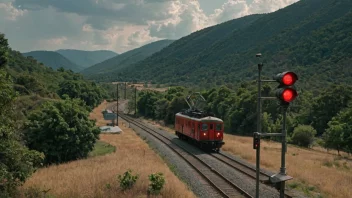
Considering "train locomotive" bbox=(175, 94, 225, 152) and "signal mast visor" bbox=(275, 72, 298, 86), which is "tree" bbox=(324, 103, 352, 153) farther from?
"signal mast visor" bbox=(275, 72, 298, 86)

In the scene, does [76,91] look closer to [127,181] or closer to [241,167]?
[241,167]

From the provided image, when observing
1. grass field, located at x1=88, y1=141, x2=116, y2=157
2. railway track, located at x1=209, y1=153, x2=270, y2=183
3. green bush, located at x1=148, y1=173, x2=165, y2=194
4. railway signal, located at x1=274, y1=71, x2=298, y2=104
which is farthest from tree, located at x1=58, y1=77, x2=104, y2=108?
railway signal, located at x1=274, y1=71, x2=298, y2=104

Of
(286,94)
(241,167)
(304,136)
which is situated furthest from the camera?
(304,136)

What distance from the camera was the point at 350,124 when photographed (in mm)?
40781

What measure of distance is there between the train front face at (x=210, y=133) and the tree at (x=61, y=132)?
870cm

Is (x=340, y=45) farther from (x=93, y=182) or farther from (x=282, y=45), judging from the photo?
(x=93, y=182)

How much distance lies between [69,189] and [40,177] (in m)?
5.03

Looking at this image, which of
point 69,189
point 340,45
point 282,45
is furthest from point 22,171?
point 282,45

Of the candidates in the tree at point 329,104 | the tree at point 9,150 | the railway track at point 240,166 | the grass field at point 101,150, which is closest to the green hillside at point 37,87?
the grass field at point 101,150

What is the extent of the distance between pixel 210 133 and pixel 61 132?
38.7 ft

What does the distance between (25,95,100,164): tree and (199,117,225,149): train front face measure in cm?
870

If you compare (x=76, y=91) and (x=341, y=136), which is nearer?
(x=341, y=136)

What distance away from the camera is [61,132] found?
26.8 m

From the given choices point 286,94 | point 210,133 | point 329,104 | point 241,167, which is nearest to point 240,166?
point 241,167
